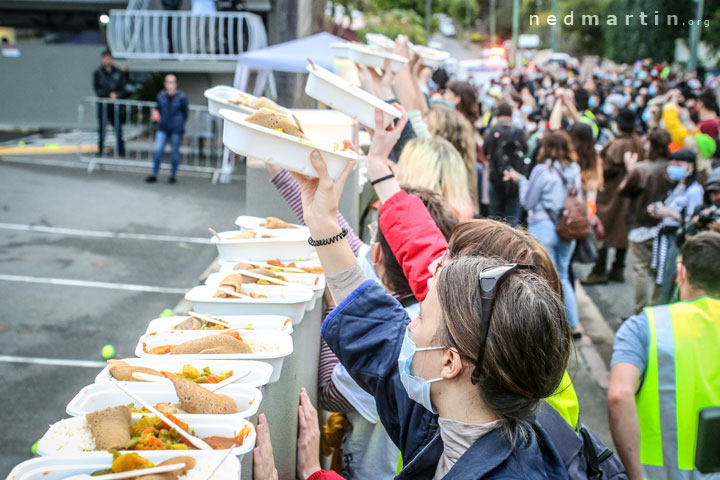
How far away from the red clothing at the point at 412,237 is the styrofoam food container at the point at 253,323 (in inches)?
23.4

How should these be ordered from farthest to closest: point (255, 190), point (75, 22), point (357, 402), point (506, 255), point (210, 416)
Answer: point (75, 22) → point (255, 190) → point (357, 402) → point (506, 255) → point (210, 416)

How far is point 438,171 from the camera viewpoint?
4625mm

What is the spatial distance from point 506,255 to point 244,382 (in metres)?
1.05

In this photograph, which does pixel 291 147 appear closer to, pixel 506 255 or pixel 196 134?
pixel 506 255

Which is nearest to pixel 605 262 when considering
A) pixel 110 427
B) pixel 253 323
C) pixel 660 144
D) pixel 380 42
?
pixel 660 144

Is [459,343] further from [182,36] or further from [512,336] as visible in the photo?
[182,36]

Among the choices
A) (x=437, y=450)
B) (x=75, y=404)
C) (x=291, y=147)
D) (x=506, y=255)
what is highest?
(x=291, y=147)

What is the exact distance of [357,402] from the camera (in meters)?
3.06

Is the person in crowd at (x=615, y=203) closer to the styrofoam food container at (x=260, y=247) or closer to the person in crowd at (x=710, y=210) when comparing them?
the person in crowd at (x=710, y=210)

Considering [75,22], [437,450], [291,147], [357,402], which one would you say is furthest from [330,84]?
[75,22]

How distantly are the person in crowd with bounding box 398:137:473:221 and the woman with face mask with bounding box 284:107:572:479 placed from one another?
2356 millimetres

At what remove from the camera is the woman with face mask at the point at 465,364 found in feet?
6.20

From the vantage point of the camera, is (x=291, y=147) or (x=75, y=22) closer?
(x=291, y=147)

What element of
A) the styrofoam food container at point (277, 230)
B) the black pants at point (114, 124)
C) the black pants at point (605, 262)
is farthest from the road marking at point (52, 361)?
the black pants at point (114, 124)
